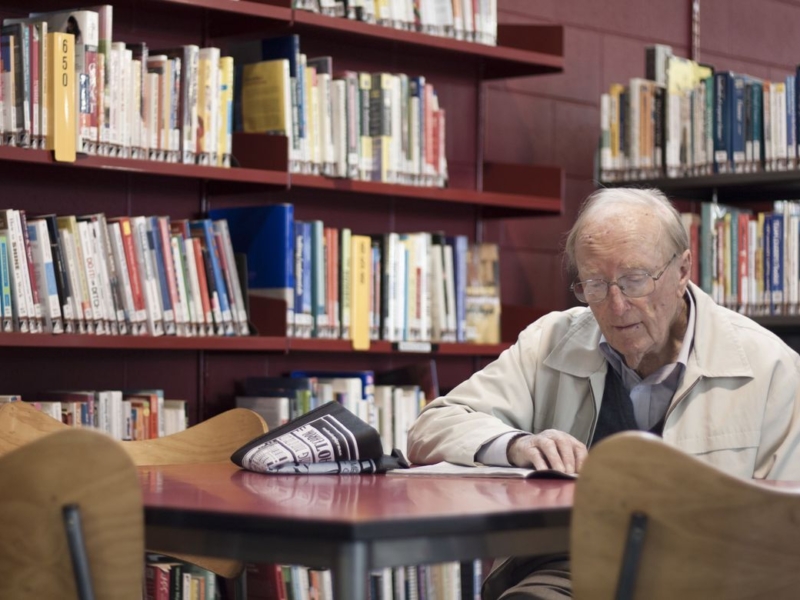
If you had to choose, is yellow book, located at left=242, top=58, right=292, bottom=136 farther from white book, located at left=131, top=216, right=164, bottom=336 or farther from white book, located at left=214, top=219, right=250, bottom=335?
white book, located at left=131, top=216, right=164, bottom=336

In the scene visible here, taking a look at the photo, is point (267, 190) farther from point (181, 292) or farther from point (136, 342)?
point (136, 342)

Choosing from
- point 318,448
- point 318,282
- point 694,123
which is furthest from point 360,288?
point 318,448

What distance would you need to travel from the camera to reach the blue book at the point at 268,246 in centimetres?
353

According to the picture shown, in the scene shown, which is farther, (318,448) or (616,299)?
(616,299)

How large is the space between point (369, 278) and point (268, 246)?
0.36m

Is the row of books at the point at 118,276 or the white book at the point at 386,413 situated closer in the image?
the row of books at the point at 118,276

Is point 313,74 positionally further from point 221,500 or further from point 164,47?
point 221,500

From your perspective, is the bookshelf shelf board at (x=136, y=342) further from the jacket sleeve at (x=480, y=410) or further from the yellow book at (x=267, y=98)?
the jacket sleeve at (x=480, y=410)

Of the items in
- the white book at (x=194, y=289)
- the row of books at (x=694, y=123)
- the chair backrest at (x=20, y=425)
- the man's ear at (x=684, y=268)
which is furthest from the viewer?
the row of books at (x=694, y=123)

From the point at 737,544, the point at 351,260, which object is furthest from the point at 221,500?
the point at 351,260

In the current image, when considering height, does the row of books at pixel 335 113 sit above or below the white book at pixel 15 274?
above

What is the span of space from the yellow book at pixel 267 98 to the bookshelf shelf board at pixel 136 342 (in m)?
0.58


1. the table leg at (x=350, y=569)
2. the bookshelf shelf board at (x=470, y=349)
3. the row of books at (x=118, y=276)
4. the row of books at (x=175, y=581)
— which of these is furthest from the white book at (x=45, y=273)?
the table leg at (x=350, y=569)

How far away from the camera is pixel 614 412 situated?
2.47 metres
